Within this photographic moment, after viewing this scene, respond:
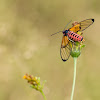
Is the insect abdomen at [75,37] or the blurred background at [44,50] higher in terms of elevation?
the blurred background at [44,50]

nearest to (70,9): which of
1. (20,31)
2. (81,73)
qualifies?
(20,31)

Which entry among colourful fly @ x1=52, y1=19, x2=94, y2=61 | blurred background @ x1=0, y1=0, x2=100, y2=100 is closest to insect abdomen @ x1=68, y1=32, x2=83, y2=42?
colourful fly @ x1=52, y1=19, x2=94, y2=61

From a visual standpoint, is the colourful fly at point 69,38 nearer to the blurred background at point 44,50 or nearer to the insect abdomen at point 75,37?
the insect abdomen at point 75,37

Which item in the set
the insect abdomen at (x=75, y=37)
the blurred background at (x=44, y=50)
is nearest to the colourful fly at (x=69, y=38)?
the insect abdomen at (x=75, y=37)

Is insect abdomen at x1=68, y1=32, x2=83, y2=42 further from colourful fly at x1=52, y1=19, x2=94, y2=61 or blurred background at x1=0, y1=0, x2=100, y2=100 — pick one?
blurred background at x1=0, y1=0, x2=100, y2=100

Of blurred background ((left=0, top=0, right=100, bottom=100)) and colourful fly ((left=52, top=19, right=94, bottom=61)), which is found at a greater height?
blurred background ((left=0, top=0, right=100, bottom=100))

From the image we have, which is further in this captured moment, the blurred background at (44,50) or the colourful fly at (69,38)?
the blurred background at (44,50)

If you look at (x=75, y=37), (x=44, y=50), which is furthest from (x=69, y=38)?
(x=44, y=50)

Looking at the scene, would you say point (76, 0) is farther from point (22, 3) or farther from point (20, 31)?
point (20, 31)
